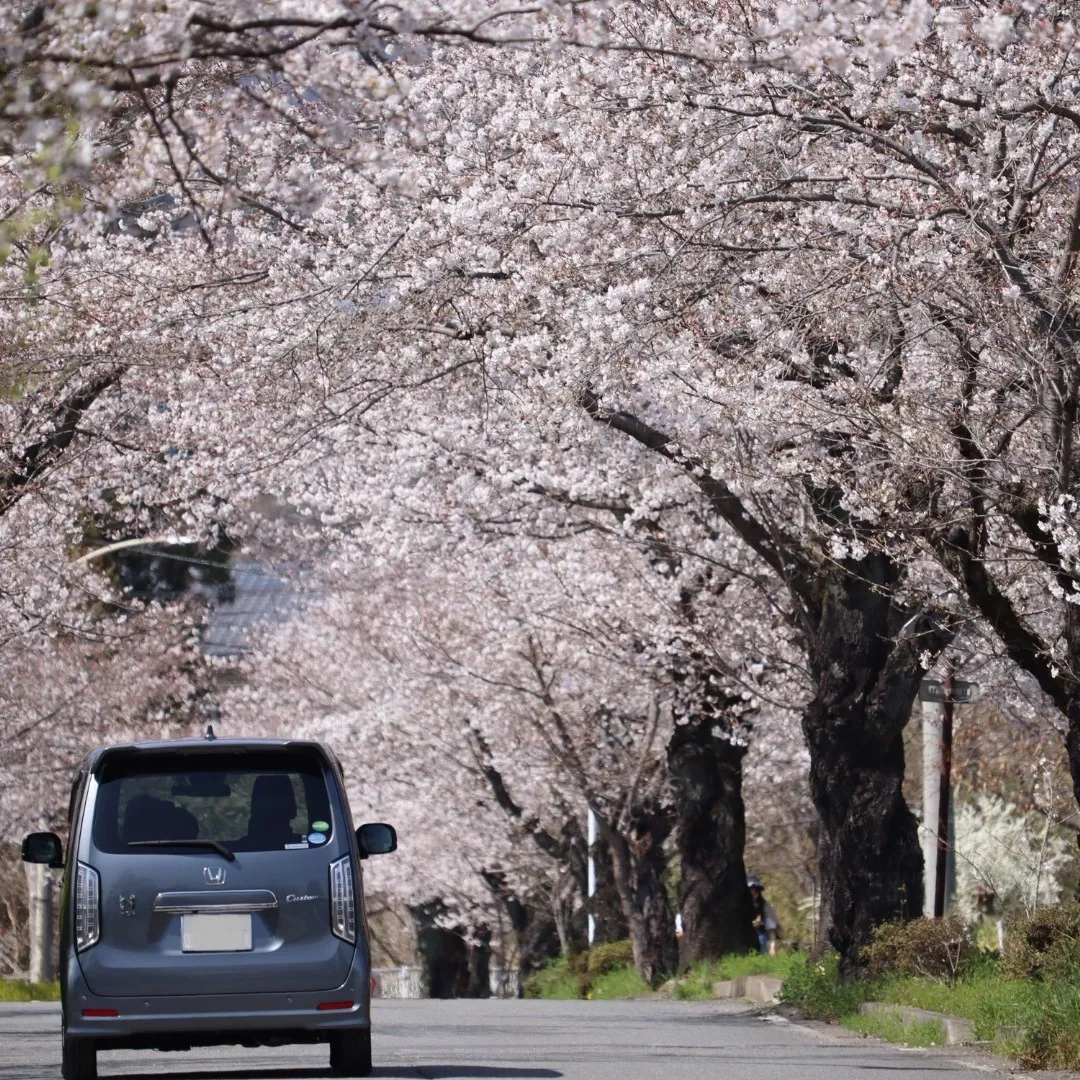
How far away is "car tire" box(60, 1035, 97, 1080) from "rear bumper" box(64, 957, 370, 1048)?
11 centimetres

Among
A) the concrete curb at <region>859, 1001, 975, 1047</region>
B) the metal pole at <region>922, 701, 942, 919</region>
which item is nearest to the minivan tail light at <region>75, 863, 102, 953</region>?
the concrete curb at <region>859, 1001, 975, 1047</region>

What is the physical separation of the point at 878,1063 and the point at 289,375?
6.28m

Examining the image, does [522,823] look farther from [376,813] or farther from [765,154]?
[765,154]

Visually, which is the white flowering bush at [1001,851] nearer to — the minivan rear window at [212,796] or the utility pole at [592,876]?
the utility pole at [592,876]

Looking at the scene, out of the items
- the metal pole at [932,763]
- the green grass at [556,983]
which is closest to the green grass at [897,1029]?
Result: the metal pole at [932,763]

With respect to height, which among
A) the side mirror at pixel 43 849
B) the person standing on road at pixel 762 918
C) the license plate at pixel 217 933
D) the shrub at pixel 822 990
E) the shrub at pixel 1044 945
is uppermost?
the side mirror at pixel 43 849

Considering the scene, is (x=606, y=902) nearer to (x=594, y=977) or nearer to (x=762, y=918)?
(x=594, y=977)

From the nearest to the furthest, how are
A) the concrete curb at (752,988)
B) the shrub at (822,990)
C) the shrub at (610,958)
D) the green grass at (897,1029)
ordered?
1. the green grass at (897,1029)
2. the shrub at (822,990)
3. the concrete curb at (752,988)
4. the shrub at (610,958)

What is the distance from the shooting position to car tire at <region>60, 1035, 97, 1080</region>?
941 cm

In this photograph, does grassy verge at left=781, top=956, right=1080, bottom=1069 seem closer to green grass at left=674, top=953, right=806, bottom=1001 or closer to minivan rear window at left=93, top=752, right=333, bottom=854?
green grass at left=674, top=953, right=806, bottom=1001

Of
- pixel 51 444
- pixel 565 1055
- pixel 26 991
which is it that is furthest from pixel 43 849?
pixel 26 991

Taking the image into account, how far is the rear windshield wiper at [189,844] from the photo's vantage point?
9328 millimetres

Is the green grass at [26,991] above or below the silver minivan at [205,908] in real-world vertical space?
below

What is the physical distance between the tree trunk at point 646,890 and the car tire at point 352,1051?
628 inches
